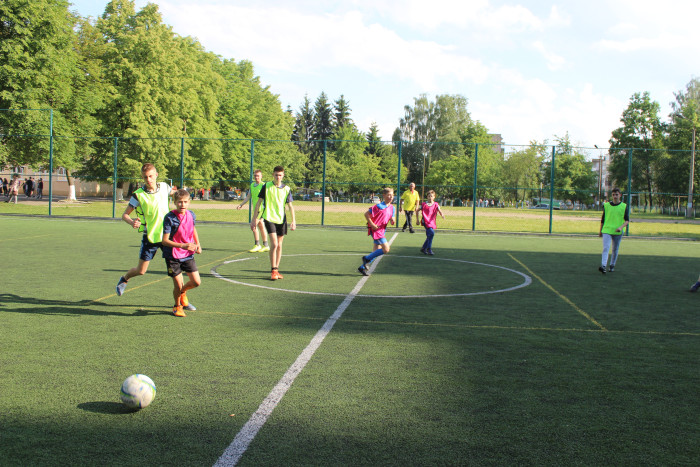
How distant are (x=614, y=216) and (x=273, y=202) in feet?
24.7

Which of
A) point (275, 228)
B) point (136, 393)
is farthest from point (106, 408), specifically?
point (275, 228)

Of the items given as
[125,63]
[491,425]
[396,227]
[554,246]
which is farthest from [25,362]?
[125,63]

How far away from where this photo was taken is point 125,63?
140 ft

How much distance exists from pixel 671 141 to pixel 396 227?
53290 millimetres

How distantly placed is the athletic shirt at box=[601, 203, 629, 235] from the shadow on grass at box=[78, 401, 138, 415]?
1134 cm

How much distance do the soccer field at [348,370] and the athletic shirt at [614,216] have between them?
76.7 inches

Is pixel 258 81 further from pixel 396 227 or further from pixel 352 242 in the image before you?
pixel 352 242

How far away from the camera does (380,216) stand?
11242mm

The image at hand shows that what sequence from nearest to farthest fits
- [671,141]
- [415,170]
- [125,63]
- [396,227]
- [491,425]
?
[491,425] < [396,227] < [125,63] < [671,141] < [415,170]

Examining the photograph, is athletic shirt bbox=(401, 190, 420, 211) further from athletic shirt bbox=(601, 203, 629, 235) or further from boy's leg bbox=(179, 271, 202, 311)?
boy's leg bbox=(179, 271, 202, 311)

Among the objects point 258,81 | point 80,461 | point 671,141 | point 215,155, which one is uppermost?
point 258,81

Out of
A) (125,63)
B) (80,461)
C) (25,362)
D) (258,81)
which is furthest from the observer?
(258,81)

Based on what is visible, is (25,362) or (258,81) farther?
(258,81)

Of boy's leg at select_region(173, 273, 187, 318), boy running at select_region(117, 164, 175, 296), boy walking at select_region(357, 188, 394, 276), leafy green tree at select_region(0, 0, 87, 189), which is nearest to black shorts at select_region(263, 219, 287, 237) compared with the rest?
boy walking at select_region(357, 188, 394, 276)
